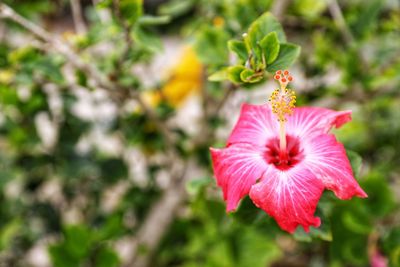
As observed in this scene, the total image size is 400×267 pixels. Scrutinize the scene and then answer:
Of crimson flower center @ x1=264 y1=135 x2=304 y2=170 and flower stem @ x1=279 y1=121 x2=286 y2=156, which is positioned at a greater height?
flower stem @ x1=279 y1=121 x2=286 y2=156

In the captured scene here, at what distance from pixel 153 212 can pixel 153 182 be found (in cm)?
11

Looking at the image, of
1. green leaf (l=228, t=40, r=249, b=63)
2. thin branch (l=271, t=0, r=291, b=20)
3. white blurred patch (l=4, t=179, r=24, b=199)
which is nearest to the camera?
green leaf (l=228, t=40, r=249, b=63)

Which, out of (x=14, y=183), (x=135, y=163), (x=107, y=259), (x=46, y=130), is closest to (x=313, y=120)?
(x=107, y=259)

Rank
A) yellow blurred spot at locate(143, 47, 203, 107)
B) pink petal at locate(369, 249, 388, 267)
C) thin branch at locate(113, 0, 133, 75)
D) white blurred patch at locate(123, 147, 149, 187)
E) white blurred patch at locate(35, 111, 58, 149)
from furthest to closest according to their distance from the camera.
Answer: yellow blurred spot at locate(143, 47, 203, 107) < white blurred patch at locate(123, 147, 149, 187) < white blurred patch at locate(35, 111, 58, 149) < pink petal at locate(369, 249, 388, 267) < thin branch at locate(113, 0, 133, 75)

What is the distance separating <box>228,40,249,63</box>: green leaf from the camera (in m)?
0.68

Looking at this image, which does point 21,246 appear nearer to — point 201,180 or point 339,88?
point 201,180

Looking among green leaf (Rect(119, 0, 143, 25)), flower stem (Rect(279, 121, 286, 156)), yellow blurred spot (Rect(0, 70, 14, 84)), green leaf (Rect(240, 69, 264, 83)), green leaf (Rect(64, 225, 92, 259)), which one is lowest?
green leaf (Rect(64, 225, 92, 259))

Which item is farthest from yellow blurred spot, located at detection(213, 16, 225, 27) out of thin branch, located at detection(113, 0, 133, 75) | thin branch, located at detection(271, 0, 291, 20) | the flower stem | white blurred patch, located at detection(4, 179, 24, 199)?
white blurred patch, located at detection(4, 179, 24, 199)

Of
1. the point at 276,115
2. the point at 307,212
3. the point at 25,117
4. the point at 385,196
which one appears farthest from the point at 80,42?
the point at 385,196

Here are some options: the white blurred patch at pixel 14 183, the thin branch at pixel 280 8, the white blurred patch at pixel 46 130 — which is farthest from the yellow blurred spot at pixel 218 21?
the white blurred patch at pixel 14 183

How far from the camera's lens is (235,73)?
67cm

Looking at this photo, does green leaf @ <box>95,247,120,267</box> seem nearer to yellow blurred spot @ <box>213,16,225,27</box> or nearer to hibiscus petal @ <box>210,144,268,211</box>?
hibiscus petal @ <box>210,144,268,211</box>

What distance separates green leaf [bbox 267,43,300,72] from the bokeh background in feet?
0.63

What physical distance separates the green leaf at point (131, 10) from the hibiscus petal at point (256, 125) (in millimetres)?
265
